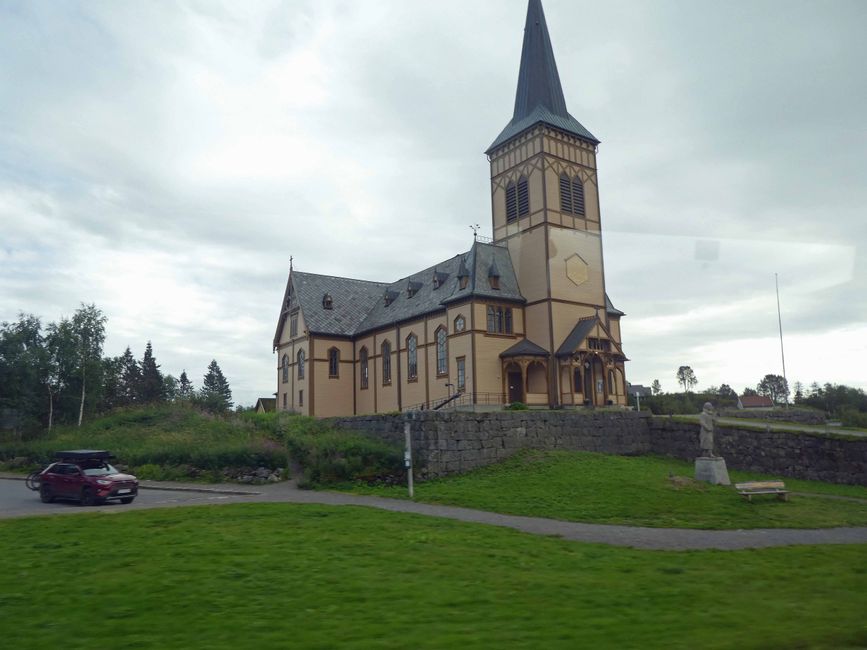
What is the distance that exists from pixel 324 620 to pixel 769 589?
5.92m

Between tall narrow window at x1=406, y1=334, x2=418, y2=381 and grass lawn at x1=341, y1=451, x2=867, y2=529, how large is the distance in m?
20.1

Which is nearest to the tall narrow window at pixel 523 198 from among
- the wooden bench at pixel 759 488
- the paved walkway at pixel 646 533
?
the wooden bench at pixel 759 488

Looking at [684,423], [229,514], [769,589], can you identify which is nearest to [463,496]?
[229,514]

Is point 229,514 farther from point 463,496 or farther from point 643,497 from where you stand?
point 643,497

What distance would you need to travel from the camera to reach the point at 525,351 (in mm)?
40219

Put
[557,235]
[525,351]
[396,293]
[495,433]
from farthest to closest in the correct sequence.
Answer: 1. [396,293]
2. [557,235]
3. [525,351]
4. [495,433]

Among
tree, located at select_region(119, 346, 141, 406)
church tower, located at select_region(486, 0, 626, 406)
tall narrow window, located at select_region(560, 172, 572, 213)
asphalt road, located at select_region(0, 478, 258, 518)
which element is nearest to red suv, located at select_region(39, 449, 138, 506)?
asphalt road, located at select_region(0, 478, 258, 518)

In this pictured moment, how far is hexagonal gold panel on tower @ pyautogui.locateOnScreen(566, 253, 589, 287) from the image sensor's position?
1669 inches

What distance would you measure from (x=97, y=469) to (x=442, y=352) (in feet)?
79.1

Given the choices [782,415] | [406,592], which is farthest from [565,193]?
[406,592]

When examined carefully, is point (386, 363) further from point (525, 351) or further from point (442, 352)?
point (525, 351)

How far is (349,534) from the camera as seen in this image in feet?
42.6

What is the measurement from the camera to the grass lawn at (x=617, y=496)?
16.9 metres

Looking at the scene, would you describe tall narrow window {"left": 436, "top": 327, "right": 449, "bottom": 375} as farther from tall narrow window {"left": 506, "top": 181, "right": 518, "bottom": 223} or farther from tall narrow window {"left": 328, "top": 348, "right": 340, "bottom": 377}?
tall narrow window {"left": 328, "top": 348, "right": 340, "bottom": 377}
